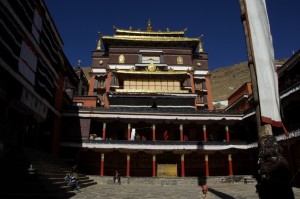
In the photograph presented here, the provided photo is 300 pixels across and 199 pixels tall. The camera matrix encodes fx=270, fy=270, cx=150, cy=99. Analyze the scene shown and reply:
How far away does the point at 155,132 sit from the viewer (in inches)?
1348

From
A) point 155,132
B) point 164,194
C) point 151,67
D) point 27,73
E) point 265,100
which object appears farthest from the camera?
point 151,67

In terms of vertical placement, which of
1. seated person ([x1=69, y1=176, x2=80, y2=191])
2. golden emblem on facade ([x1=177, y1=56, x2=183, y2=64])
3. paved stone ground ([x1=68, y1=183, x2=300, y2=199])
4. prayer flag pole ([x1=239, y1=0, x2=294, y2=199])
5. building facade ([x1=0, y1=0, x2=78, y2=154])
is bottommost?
paved stone ground ([x1=68, y1=183, x2=300, y2=199])

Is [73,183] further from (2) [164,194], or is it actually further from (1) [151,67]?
(1) [151,67]

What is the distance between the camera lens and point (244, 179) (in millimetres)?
27156

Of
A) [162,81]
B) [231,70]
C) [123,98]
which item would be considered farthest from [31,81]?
[231,70]

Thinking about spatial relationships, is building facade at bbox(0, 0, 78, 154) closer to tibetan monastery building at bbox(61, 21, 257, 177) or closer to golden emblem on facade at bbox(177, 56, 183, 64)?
tibetan monastery building at bbox(61, 21, 257, 177)

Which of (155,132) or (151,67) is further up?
(151,67)

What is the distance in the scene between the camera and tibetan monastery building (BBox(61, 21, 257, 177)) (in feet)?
97.7

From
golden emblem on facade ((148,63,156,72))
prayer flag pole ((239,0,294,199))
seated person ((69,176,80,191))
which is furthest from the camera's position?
golden emblem on facade ((148,63,156,72))

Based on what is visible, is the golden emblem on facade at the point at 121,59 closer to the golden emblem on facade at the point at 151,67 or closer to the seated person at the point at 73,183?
the golden emblem on facade at the point at 151,67

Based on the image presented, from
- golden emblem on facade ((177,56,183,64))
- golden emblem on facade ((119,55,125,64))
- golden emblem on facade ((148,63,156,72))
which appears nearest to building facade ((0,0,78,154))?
golden emblem on facade ((148,63,156,72))

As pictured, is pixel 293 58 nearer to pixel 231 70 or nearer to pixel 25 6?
pixel 25 6

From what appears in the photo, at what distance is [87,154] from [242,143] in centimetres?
1789

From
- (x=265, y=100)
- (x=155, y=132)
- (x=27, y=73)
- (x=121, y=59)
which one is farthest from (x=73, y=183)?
(x=121, y=59)
